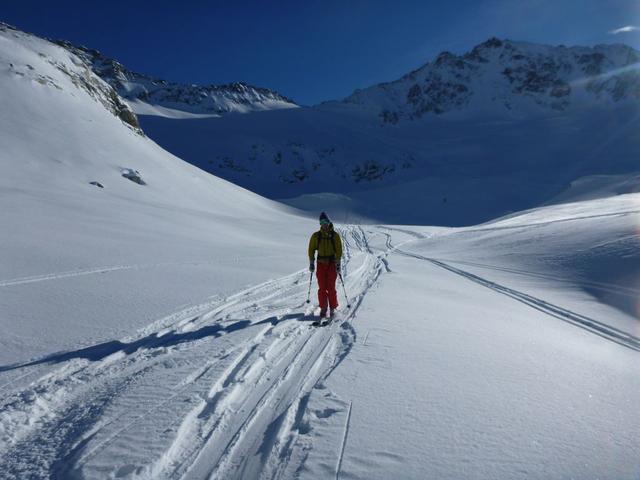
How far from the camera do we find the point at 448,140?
133 meters

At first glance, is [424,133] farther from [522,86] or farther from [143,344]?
[143,344]

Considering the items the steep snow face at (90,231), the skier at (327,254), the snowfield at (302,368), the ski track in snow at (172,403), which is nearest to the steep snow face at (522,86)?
the steep snow face at (90,231)

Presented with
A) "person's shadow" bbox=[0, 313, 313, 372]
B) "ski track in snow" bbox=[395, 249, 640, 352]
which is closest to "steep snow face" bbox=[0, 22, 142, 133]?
"person's shadow" bbox=[0, 313, 313, 372]

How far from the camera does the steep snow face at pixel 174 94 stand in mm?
159750

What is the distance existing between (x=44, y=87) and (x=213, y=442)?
42727 mm

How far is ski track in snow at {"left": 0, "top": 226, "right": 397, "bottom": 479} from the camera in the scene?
99.7 inches

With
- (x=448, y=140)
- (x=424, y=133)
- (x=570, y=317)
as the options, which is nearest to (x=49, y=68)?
(x=570, y=317)

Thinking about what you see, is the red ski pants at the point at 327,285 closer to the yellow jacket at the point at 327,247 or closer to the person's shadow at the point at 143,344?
the yellow jacket at the point at 327,247

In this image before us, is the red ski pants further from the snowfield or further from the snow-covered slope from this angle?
the snow-covered slope

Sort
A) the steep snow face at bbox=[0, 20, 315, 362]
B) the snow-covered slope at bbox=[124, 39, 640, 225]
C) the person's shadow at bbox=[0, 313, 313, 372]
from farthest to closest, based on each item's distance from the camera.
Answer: the snow-covered slope at bbox=[124, 39, 640, 225], the steep snow face at bbox=[0, 20, 315, 362], the person's shadow at bbox=[0, 313, 313, 372]

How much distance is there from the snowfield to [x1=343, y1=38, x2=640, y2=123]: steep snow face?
543 ft

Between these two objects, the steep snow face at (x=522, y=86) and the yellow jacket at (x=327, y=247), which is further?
the steep snow face at (x=522, y=86)

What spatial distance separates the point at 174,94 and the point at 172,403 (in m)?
191

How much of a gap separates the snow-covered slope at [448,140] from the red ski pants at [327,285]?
52.6 m
